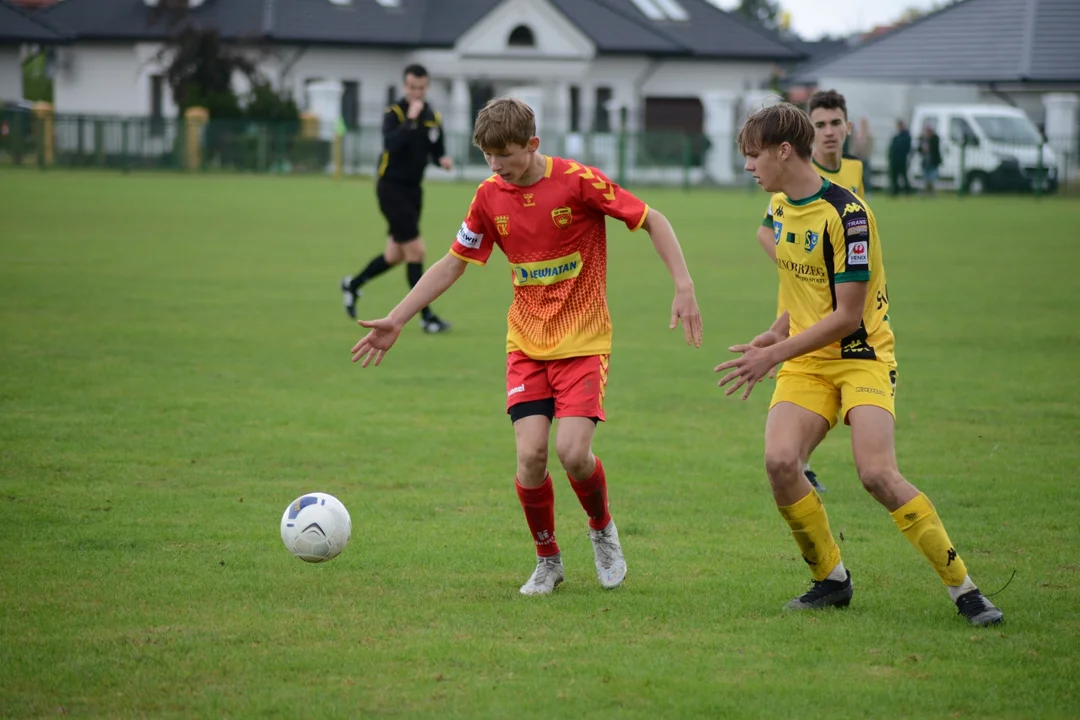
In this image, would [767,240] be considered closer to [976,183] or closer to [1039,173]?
[1039,173]

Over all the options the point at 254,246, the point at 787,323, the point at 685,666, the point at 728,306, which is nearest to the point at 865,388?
the point at 787,323

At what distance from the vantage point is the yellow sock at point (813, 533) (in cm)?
515

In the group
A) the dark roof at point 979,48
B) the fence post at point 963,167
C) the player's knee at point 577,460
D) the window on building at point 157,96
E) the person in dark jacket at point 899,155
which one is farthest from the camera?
the window on building at point 157,96

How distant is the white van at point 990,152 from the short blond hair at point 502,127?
35.3m

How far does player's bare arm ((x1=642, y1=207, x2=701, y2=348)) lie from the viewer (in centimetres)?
515

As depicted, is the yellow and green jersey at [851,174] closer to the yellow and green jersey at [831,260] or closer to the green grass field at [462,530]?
the green grass field at [462,530]

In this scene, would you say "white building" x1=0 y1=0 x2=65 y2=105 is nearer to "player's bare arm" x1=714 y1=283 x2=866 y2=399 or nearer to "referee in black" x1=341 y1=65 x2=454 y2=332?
"referee in black" x1=341 y1=65 x2=454 y2=332

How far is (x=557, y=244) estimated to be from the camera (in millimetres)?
5508

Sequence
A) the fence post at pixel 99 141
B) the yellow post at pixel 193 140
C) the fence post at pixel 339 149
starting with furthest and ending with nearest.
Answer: the fence post at pixel 339 149, the yellow post at pixel 193 140, the fence post at pixel 99 141

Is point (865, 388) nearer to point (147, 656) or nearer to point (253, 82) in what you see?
point (147, 656)

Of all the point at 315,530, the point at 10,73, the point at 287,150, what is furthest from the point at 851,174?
the point at 10,73

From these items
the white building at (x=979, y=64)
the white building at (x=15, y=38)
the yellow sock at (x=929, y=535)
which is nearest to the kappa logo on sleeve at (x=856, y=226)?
the yellow sock at (x=929, y=535)

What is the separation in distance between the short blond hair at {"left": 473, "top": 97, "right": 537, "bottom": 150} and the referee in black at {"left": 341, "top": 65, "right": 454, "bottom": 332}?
319 inches

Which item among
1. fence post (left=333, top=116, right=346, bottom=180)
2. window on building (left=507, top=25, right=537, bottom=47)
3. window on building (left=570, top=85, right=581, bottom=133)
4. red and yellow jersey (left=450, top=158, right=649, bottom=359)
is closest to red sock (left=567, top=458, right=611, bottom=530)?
red and yellow jersey (left=450, top=158, right=649, bottom=359)
